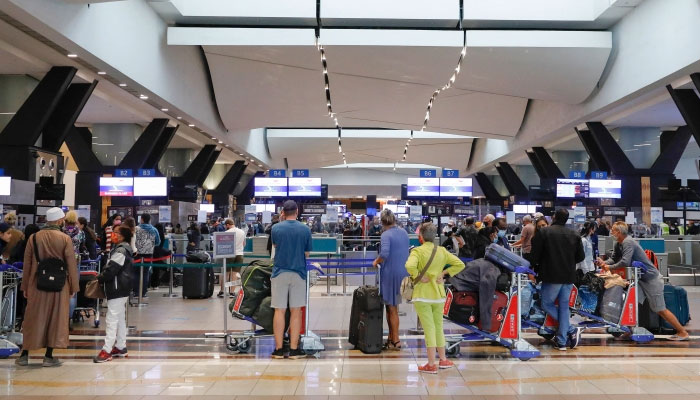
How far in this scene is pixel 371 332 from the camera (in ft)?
23.6

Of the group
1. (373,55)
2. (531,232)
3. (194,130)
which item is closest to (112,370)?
(531,232)

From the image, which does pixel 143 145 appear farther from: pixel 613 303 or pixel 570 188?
pixel 613 303

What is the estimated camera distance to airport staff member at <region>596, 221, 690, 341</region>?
317 inches

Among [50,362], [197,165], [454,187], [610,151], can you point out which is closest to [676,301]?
[50,362]

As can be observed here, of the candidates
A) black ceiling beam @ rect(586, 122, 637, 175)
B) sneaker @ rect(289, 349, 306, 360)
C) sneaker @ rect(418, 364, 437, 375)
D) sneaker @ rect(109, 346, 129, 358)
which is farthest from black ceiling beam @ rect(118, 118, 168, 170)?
sneaker @ rect(418, 364, 437, 375)

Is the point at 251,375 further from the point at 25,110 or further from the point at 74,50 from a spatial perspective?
the point at 25,110

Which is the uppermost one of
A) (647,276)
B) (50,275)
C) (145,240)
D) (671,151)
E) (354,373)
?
(671,151)

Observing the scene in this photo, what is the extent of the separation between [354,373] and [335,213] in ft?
51.5

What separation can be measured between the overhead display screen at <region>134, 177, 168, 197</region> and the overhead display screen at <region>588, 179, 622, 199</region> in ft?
45.3

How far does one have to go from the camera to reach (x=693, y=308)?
1150 centimetres

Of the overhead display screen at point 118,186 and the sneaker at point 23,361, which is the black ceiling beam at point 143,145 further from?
the sneaker at point 23,361

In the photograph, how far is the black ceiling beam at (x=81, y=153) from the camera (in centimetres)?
2116

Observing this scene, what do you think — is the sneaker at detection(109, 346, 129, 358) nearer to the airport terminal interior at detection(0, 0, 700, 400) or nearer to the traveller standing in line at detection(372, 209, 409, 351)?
the airport terminal interior at detection(0, 0, 700, 400)

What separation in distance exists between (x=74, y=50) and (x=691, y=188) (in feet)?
58.2
